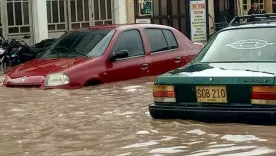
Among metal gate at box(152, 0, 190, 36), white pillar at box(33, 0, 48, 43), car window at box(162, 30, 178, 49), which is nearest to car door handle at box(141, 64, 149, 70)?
car window at box(162, 30, 178, 49)

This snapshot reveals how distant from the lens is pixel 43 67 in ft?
31.6

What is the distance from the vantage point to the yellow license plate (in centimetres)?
629

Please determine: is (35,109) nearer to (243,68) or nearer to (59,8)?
(243,68)

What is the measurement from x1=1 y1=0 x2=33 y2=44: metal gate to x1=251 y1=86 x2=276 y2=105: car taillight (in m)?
13.6

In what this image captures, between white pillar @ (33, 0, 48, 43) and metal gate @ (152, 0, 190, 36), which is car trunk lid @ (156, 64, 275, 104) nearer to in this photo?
white pillar @ (33, 0, 48, 43)

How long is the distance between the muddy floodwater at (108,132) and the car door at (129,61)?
3.90 ft

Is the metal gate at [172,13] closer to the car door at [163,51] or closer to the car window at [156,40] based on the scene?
the car door at [163,51]

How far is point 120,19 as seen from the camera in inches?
869

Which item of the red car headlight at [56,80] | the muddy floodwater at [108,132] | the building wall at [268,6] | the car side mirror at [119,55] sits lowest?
the muddy floodwater at [108,132]

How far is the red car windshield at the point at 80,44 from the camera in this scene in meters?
10.0

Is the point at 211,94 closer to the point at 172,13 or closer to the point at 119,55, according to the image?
the point at 119,55

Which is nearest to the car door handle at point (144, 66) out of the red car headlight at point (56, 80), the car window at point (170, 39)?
the car window at point (170, 39)

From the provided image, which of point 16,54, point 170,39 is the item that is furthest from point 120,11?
point 170,39

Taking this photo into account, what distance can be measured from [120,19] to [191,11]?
254 centimetres
